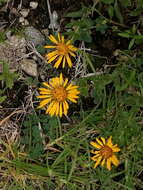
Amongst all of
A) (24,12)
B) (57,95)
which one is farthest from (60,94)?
(24,12)

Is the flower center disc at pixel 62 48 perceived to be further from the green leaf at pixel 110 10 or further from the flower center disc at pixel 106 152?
the flower center disc at pixel 106 152

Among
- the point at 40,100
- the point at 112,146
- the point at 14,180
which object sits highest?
the point at 40,100

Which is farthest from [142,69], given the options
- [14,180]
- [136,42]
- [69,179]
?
[14,180]

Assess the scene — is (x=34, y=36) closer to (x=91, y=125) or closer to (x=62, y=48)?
(x=62, y=48)

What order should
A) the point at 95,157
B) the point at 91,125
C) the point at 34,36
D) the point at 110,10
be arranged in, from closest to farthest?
1. the point at 110,10
2. the point at 95,157
3. the point at 91,125
4. the point at 34,36

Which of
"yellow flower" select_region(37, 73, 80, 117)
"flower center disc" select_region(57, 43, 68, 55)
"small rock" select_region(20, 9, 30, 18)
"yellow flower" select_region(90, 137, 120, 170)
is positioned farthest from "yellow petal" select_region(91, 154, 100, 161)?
"small rock" select_region(20, 9, 30, 18)

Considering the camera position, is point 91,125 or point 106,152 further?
point 91,125

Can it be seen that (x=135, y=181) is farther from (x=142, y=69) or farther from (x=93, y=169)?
(x=142, y=69)
